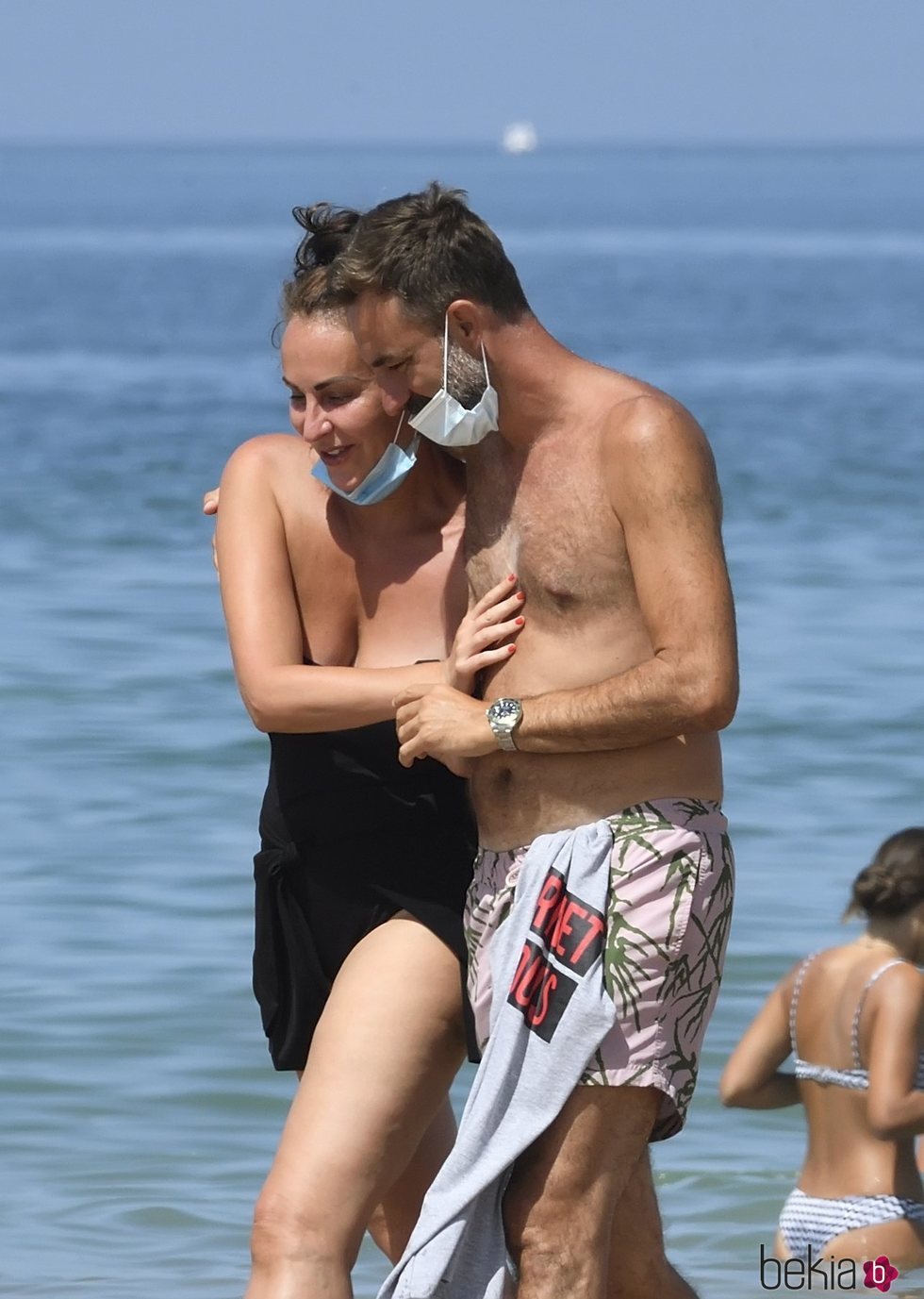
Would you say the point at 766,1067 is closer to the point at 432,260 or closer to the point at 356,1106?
the point at 356,1106

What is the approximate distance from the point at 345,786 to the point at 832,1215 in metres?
1.87

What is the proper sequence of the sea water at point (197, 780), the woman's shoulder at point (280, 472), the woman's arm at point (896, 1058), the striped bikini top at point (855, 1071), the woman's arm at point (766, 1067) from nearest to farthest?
1. the woman's shoulder at point (280, 472)
2. the woman's arm at point (896, 1058)
3. the striped bikini top at point (855, 1071)
4. the woman's arm at point (766, 1067)
5. the sea water at point (197, 780)

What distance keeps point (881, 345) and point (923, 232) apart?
47.6 m

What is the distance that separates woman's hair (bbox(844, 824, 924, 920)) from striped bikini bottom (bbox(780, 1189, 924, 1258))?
0.62 m

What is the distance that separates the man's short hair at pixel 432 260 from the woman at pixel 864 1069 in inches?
80.0

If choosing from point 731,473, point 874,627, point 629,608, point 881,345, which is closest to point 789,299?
point 881,345

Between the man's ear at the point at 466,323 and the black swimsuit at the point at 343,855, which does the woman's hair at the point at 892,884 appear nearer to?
the black swimsuit at the point at 343,855

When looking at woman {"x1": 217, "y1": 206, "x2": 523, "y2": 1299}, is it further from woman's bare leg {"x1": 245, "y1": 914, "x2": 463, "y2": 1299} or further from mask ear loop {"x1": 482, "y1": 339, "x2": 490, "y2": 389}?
mask ear loop {"x1": 482, "y1": 339, "x2": 490, "y2": 389}

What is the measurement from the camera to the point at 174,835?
8812mm

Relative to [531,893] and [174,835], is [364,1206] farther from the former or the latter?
[174,835]

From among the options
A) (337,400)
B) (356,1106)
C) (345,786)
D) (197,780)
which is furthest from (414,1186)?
(197,780)

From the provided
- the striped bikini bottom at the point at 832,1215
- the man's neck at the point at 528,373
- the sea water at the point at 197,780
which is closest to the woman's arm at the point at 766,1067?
the striped bikini bottom at the point at 832,1215

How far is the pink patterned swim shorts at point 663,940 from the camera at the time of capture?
129 inches

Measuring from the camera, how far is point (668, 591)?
3.23m
